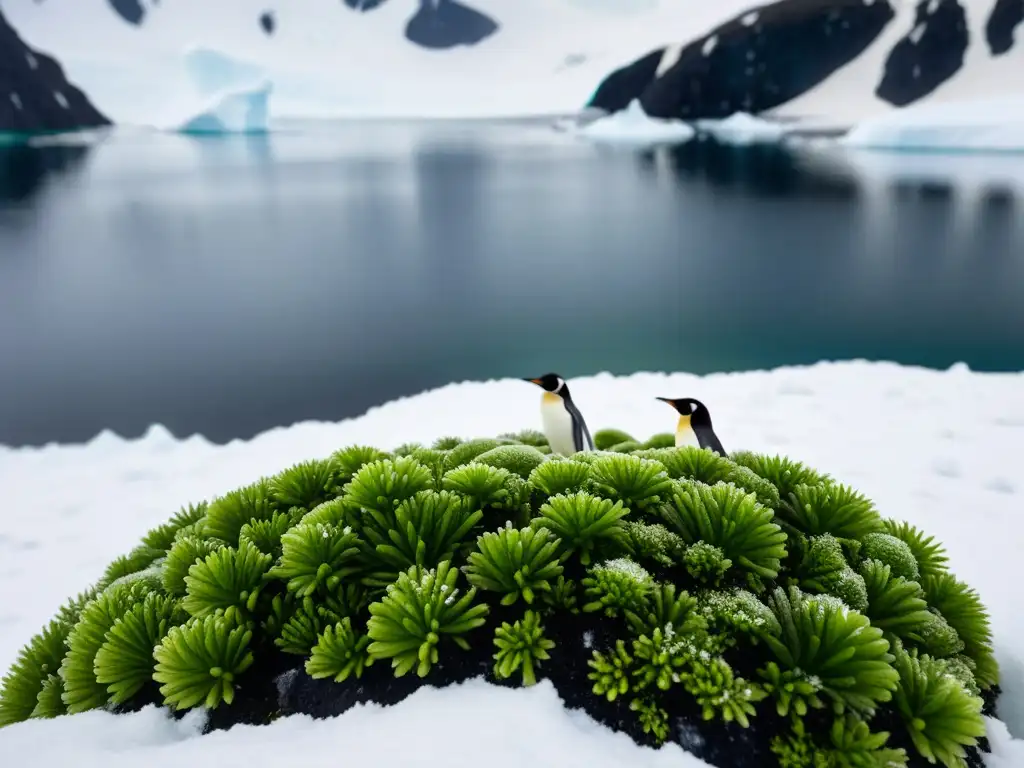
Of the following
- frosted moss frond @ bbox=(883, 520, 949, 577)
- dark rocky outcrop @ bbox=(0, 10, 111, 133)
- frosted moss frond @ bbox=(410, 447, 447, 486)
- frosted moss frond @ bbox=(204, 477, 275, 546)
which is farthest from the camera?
dark rocky outcrop @ bbox=(0, 10, 111, 133)

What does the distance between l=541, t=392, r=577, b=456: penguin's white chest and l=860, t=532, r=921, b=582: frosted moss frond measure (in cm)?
382

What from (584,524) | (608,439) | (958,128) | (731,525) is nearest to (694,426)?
(608,439)

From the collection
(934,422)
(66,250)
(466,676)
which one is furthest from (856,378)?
(66,250)

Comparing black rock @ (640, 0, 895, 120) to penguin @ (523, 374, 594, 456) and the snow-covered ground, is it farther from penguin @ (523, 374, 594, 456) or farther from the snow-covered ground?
penguin @ (523, 374, 594, 456)

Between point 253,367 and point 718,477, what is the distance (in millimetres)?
18076

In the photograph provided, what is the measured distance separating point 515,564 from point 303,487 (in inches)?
57.6

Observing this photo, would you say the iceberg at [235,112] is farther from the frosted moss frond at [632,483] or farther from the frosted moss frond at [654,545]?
the frosted moss frond at [654,545]

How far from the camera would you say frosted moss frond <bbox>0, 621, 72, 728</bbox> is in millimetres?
3020

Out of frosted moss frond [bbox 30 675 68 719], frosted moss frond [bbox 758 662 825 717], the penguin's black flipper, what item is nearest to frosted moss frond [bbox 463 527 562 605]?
frosted moss frond [bbox 758 662 825 717]

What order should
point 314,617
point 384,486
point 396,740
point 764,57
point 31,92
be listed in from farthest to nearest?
1. point 764,57
2. point 31,92
3. point 384,486
4. point 314,617
5. point 396,740

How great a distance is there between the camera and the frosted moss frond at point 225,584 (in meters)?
2.74

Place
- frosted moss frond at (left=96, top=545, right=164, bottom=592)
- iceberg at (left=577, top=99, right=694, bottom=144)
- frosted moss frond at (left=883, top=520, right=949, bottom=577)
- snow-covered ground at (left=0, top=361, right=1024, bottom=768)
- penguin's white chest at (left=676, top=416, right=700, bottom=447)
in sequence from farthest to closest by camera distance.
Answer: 1. iceberg at (left=577, top=99, right=694, bottom=144)
2. penguin's white chest at (left=676, top=416, right=700, bottom=447)
3. frosted moss frond at (left=96, top=545, right=164, bottom=592)
4. frosted moss frond at (left=883, top=520, right=949, bottom=577)
5. snow-covered ground at (left=0, top=361, right=1024, bottom=768)

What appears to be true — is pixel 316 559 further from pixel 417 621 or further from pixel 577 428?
pixel 577 428

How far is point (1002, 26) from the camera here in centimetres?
9400
